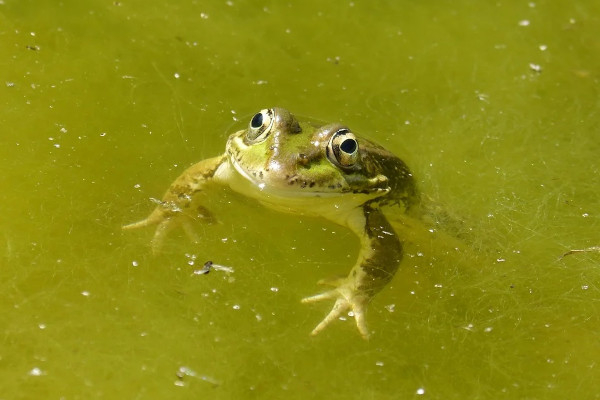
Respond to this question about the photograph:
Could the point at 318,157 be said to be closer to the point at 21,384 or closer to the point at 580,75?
the point at 21,384

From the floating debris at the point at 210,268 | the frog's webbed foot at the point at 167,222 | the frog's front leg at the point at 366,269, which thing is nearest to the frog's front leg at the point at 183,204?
the frog's webbed foot at the point at 167,222

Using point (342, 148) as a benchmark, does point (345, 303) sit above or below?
below

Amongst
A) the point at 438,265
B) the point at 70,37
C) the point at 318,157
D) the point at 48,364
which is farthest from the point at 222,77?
the point at 48,364

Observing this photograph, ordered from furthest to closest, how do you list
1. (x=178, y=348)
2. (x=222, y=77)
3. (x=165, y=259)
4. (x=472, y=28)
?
1. (x=472, y=28)
2. (x=222, y=77)
3. (x=165, y=259)
4. (x=178, y=348)

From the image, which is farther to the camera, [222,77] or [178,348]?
[222,77]

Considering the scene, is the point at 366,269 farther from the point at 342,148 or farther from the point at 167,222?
the point at 167,222

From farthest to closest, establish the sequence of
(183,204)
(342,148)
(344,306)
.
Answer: (183,204) → (342,148) → (344,306)

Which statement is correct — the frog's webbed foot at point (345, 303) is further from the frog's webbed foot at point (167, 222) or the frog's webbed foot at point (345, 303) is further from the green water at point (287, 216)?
the frog's webbed foot at point (167, 222)

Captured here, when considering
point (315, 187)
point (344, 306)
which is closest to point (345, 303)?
point (344, 306)
